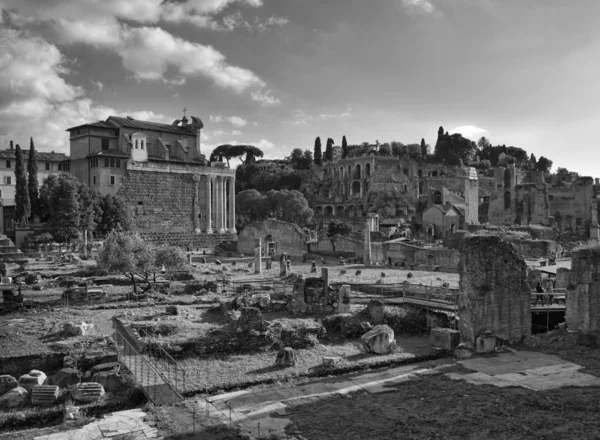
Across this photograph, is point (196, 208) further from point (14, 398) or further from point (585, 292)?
point (14, 398)

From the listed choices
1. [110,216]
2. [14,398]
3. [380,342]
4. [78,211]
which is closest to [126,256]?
[14,398]

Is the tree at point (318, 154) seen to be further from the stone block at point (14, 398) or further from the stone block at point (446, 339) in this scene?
the stone block at point (14, 398)

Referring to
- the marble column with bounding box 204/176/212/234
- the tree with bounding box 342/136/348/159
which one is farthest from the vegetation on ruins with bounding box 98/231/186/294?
the tree with bounding box 342/136/348/159

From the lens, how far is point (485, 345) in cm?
1420

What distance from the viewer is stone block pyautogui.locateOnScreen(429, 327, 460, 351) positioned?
48.6 ft

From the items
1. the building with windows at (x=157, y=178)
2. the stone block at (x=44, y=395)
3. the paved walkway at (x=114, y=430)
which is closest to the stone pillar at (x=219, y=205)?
the building with windows at (x=157, y=178)

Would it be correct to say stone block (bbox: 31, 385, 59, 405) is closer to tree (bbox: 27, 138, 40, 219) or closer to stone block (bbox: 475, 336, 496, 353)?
stone block (bbox: 475, 336, 496, 353)

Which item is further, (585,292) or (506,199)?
(506,199)

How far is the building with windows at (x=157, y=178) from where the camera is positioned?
174 ft

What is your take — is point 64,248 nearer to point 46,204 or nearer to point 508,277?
point 46,204

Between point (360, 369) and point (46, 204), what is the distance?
46.6 meters

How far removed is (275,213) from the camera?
76438 mm

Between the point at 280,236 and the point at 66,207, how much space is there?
729 inches

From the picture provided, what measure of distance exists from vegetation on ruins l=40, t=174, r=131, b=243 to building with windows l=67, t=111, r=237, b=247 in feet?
10.5
